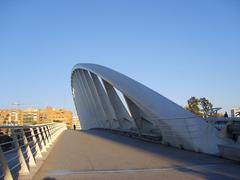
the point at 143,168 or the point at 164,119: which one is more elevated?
the point at 164,119

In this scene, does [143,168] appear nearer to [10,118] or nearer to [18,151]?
[18,151]

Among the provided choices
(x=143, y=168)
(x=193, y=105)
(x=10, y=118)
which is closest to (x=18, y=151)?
(x=143, y=168)

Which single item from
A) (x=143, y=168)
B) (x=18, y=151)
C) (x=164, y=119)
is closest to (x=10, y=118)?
(x=164, y=119)

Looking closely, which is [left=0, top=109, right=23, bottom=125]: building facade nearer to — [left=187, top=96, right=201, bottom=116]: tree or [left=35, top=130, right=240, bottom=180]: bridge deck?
[left=187, top=96, right=201, bottom=116]: tree

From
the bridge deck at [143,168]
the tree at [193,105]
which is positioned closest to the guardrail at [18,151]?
the bridge deck at [143,168]

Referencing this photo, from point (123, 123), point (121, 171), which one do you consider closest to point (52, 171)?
point (121, 171)

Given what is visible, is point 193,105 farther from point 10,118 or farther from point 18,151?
point 18,151

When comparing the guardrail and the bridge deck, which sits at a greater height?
the guardrail

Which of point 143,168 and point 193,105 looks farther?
point 193,105

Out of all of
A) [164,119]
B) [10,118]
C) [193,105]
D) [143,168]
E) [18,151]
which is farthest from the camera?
[10,118]

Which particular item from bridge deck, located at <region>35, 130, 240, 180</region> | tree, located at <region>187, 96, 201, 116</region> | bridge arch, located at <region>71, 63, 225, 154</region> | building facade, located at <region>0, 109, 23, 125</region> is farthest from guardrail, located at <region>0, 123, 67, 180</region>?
tree, located at <region>187, 96, 201, 116</region>

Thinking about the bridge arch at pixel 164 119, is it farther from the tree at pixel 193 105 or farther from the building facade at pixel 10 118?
the tree at pixel 193 105

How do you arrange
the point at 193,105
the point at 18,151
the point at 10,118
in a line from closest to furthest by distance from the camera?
the point at 18,151, the point at 193,105, the point at 10,118

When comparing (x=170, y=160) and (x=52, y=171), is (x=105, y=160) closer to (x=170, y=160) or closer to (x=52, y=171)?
(x=170, y=160)
